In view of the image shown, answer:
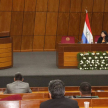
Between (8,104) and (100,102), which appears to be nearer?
(8,104)

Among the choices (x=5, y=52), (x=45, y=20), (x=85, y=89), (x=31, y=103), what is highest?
(x=45, y=20)

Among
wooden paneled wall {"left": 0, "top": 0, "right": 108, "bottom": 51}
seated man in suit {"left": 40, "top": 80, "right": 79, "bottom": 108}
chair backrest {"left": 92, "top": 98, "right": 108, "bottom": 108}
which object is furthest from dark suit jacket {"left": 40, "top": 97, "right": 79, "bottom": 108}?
wooden paneled wall {"left": 0, "top": 0, "right": 108, "bottom": 51}

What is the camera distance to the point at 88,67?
29.8 feet

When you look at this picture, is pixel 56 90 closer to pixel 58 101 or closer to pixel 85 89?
pixel 58 101

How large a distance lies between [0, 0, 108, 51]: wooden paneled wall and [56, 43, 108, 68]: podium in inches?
→ 204

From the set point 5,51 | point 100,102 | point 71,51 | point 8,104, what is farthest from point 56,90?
point 5,51

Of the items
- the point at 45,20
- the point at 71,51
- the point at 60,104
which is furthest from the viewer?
the point at 45,20

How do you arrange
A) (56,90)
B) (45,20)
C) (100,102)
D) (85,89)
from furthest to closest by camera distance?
(45,20) < (85,89) < (100,102) < (56,90)

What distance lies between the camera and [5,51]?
928 cm

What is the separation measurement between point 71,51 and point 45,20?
5.71m

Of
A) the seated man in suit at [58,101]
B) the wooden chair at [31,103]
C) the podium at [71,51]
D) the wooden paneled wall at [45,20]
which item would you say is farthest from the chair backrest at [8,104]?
the wooden paneled wall at [45,20]

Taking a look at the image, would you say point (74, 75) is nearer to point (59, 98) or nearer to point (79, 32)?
point (59, 98)

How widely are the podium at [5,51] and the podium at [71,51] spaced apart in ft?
5.62

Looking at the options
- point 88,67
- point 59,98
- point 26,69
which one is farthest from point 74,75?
point 59,98
